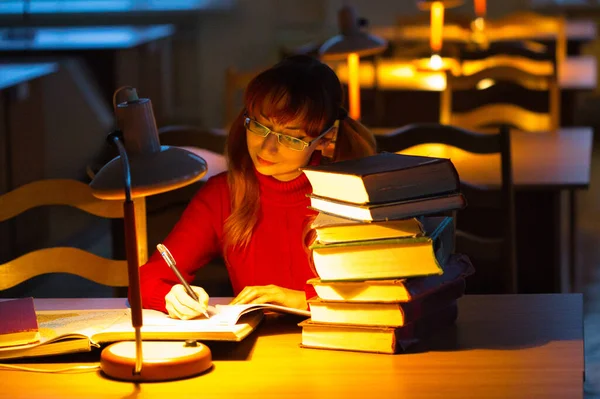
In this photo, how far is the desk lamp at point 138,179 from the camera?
1.49 meters

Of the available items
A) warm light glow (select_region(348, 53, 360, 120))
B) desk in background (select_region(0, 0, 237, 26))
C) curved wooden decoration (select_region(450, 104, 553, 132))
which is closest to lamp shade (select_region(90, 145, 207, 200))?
warm light glow (select_region(348, 53, 360, 120))

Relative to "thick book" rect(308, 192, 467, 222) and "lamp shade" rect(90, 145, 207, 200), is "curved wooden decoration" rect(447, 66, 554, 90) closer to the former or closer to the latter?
"thick book" rect(308, 192, 467, 222)

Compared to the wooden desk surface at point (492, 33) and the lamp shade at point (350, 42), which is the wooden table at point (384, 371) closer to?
the lamp shade at point (350, 42)

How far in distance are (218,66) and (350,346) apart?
7.18 meters

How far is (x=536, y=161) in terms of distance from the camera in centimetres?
382

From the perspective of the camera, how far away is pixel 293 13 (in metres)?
9.48

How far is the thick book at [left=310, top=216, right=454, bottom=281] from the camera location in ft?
5.49

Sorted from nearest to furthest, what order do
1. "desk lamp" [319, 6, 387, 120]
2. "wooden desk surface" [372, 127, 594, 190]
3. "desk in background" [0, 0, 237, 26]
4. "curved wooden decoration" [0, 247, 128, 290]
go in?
"curved wooden decoration" [0, 247, 128, 290]
"wooden desk surface" [372, 127, 594, 190]
"desk lamp" [319, 6, 387, 120]
"desk in background" [0, 0, 237, 26]

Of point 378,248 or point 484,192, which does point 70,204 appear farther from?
point 484,192

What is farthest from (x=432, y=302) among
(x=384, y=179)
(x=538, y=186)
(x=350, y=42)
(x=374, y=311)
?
(x=350, y=42)

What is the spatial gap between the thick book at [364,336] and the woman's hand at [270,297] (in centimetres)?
16

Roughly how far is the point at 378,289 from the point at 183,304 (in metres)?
0.34

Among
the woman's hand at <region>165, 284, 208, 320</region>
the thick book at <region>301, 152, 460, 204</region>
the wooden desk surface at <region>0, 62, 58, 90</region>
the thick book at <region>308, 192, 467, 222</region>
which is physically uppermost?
the thick book at <region>301, 152, 460, 204</region>

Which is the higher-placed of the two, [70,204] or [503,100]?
[70,204]
